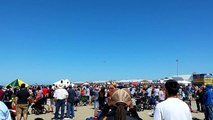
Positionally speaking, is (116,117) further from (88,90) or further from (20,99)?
(88,90)

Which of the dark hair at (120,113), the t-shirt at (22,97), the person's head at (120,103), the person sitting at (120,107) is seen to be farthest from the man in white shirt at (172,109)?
the t-shirt at (22,97)

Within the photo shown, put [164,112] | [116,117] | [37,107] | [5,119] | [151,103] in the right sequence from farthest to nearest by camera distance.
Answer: [151,103], [37,107], [5,119], [164,112], [116,117]

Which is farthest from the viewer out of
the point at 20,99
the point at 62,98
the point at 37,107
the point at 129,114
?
the point at 37,107

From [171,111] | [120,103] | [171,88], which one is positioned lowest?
[171,111]

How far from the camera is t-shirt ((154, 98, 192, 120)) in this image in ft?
10.3

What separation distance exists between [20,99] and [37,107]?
5036mm

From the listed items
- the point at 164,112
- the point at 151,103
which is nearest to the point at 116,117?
the point at 164,112

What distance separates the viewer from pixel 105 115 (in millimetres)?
3025

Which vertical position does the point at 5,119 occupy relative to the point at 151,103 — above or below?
above

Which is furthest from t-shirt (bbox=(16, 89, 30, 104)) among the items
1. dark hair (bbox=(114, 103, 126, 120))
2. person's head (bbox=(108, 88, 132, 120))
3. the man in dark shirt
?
dark hair (bbox=(114, 103, 126, 120))

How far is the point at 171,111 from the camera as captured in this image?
315 cm

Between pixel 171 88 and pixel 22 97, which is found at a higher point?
pixel 171 88

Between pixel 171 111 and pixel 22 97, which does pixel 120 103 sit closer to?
pixel 171 111

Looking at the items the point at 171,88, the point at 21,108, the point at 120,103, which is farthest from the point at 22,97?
the point at 120,103
